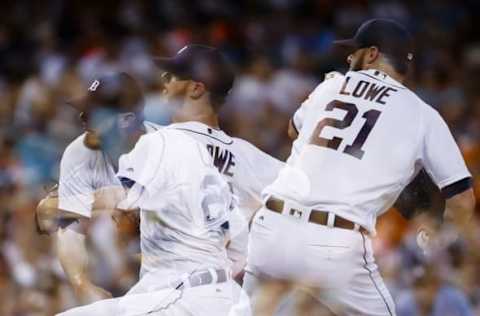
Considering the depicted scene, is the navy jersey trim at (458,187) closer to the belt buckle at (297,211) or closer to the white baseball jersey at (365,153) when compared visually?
the white baseball jersey at (365,153)

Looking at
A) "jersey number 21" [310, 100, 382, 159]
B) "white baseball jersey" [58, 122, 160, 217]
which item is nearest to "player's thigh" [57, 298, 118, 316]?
"white baseball jersey" [58, 122, 160, 217]

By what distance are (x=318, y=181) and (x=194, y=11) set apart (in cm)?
700

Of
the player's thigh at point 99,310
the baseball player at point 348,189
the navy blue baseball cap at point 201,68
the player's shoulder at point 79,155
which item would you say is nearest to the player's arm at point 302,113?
the baseball player at point 348,189

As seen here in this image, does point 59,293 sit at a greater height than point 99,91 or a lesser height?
lesser

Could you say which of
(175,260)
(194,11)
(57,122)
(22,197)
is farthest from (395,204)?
(194,11)

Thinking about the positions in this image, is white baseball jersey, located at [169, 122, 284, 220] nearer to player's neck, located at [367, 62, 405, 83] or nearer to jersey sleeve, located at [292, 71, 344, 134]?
jersey sleeve, located at [292, 71, 344, 134]

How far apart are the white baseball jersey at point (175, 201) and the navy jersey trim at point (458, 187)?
89 cm

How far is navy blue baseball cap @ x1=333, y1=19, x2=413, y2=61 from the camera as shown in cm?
557

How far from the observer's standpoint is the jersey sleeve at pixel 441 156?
211 inches

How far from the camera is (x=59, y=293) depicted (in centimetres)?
789

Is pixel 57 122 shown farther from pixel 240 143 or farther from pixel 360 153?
pixel 360 153

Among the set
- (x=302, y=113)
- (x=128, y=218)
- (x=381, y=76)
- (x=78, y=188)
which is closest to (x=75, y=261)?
(x=78, y=188)

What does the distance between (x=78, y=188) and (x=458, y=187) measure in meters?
1.64

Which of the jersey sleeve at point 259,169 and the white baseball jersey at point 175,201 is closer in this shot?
the white baseball jersey at point 175,201
